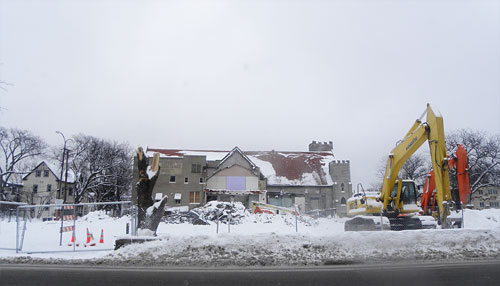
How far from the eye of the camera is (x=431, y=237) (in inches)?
468

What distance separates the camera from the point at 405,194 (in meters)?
18.0

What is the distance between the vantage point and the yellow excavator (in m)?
13.8

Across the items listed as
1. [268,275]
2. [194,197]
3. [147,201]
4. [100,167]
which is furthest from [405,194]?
[100,167]

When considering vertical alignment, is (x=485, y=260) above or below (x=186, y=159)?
below

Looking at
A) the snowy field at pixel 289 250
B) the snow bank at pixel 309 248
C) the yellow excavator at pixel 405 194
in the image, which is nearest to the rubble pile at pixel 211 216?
the yellow excavator at pixel 405 194

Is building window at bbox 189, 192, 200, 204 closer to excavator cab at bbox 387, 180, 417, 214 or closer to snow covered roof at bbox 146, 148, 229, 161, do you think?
snow covered roof at bbox 146, 148, 229, 161

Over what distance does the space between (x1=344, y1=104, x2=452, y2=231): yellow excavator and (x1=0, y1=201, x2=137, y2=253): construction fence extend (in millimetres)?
10701

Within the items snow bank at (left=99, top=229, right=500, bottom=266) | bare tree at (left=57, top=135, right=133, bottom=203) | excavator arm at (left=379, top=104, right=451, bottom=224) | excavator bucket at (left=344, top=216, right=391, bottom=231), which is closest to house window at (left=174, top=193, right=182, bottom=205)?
bare tree at (left=57, top=135, right=133, bottom=203)

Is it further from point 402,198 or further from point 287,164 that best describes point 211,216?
point 287,164

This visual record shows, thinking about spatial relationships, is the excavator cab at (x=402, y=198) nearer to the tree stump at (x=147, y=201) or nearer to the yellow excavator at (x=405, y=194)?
the yellow excavator at (x=405, y=194)

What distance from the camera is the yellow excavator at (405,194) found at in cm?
1383

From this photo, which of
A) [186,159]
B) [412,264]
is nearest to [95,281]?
[412,264]

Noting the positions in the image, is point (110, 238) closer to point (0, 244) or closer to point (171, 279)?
point (0, 244)

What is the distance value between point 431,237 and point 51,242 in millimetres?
14942
